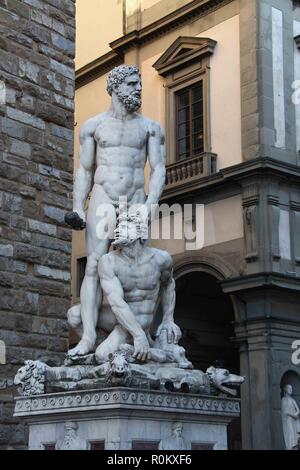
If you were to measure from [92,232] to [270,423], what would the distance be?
28.6 feet

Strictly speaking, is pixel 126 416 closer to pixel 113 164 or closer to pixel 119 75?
pixel 113 164

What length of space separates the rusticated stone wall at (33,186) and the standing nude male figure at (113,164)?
2889 millimetres

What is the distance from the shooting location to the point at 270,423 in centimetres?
1473

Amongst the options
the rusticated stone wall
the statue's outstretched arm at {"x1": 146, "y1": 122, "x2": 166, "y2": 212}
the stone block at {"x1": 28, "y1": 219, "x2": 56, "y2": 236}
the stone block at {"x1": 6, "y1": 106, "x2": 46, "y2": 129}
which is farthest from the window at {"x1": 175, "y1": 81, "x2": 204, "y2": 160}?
the statue's outstretched arm at {"x1": 146, "y1": 122, "x2": 166, "y2": 212}

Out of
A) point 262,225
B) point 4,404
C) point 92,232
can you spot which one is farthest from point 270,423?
point 92,232

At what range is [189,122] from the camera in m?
18.0

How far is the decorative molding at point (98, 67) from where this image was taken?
20.3 metres

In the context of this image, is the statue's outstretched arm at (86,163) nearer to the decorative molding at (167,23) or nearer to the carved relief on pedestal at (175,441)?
the carved relief on pedestal at (175,441)

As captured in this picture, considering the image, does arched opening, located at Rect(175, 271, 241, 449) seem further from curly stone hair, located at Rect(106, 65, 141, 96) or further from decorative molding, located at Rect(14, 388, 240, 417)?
decorative molding, located at Rect(14, 388, 240, 417)

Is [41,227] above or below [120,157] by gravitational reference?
above

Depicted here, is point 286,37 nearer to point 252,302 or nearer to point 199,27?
point 199,27

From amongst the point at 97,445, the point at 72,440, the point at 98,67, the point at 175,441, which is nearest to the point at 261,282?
the point at 98,67

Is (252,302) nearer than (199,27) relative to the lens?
Yes

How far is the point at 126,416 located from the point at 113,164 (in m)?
2.19
